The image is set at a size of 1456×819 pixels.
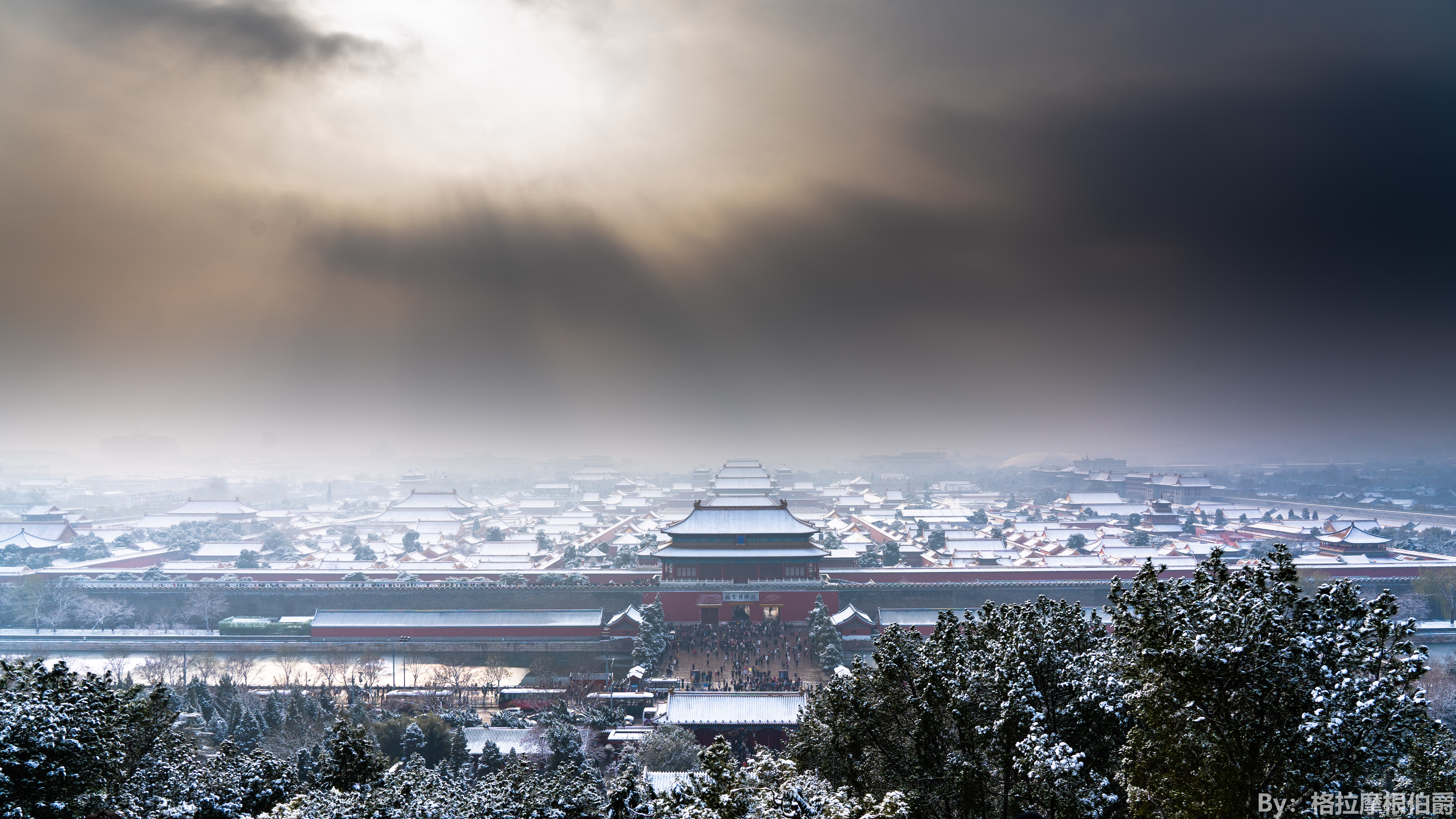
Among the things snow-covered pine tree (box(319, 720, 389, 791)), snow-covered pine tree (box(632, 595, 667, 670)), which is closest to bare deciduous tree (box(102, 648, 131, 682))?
snow-covered pine tree (box(632, 595, 667, 670))

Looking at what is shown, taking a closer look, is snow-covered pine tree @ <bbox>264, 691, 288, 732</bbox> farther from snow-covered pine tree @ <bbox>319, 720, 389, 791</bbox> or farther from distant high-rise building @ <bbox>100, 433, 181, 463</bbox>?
distant high-rise building @ <bbox>100, 433, 181, 463</bbox>

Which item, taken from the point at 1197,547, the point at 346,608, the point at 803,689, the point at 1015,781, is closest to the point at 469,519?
the point at 346,608

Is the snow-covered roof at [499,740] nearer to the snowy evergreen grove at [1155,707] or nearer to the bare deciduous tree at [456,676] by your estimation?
the bare deciduous tree at [456,676]

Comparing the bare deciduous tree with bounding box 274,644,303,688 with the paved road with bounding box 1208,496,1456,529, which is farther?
the paved road with bounding box 1208,496,1456,529

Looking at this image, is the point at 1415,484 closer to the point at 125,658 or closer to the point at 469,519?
the point at 469,519

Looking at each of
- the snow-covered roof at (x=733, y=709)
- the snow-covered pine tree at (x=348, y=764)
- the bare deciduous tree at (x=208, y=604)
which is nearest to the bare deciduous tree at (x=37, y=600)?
the bare deciduous tree at (x=208, y=604)
